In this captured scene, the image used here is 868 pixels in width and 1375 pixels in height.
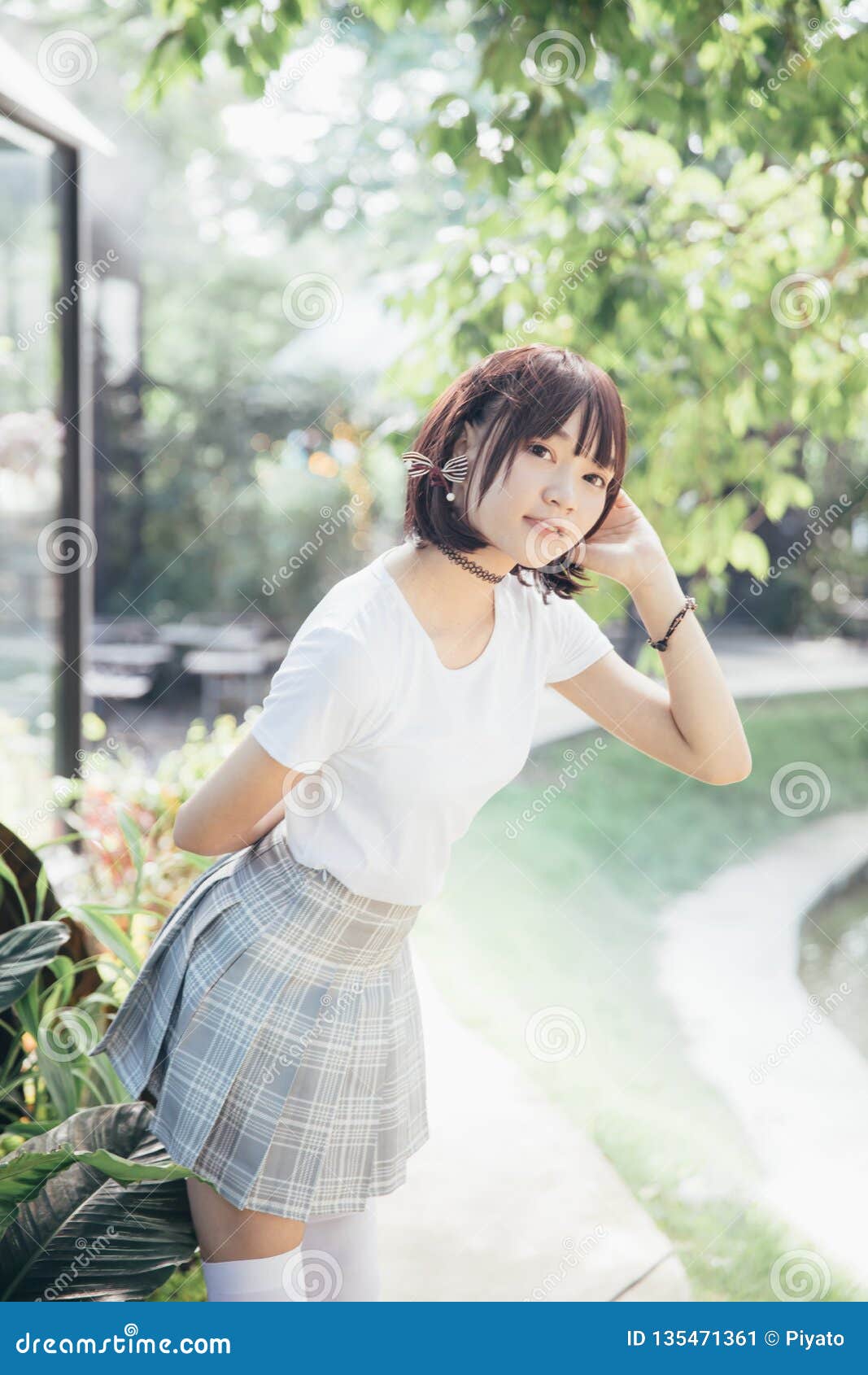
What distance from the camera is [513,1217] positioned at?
2.42 meters

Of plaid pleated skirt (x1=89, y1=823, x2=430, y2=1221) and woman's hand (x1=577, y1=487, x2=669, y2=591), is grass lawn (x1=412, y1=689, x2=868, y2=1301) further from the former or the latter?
woman's hand (x1=577, y1=487, x2=669, y2=591)

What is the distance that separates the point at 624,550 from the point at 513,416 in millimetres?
252

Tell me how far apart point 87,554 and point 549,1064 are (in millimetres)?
2259

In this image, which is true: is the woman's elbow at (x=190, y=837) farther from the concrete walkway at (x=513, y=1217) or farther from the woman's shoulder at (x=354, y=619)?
the concrete walkway at (x=513, y=1217)

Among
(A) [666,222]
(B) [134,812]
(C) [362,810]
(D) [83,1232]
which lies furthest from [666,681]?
(B) [134,812]

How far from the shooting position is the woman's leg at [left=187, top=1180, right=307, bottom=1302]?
1.25 metres

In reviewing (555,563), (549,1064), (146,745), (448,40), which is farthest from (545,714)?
(555,563)

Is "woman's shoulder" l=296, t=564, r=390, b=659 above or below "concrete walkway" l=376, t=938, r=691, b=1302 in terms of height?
above

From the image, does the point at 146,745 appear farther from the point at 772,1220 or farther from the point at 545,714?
the point at 772,1220

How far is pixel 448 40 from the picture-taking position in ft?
28.0

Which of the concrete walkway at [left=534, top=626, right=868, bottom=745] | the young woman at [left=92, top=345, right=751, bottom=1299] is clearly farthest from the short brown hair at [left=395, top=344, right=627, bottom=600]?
the concrete walkway at [left=534, top=626, right=868, bottom=745]

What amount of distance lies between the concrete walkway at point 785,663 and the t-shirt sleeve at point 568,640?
957 cm

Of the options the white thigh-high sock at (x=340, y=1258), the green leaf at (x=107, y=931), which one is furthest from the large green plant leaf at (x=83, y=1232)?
the green leaf at (x=107, y=931)

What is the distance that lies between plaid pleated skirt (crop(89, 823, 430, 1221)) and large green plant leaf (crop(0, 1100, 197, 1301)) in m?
0.09
